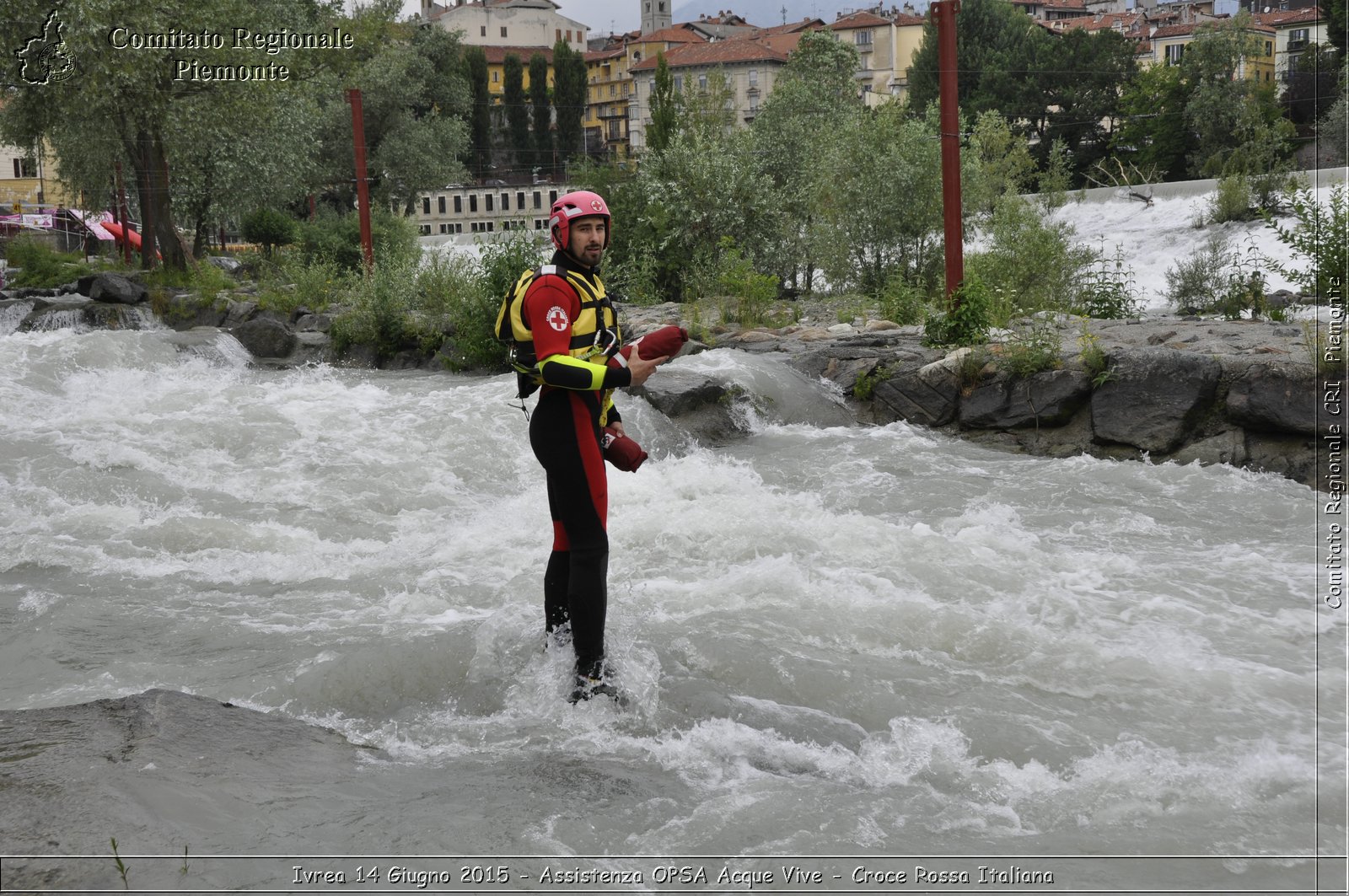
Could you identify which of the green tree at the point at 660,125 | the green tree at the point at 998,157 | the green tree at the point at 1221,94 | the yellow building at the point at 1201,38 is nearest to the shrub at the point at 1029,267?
the green tree at the point at 660,125

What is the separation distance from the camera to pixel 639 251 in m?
18.7

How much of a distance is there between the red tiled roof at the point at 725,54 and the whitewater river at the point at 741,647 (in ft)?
276

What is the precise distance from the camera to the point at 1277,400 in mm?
8664

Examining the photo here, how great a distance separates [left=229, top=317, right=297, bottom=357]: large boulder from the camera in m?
18.0

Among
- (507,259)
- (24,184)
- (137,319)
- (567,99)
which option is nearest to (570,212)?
(507,259)

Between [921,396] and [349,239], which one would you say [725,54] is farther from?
[921,396]


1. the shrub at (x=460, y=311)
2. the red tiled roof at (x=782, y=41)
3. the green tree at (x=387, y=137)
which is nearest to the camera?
the shrub at (x=460, y=311)

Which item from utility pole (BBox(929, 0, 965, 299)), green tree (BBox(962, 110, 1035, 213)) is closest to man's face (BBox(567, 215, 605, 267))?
utility pole (BBox(929, 0, 965, 299))

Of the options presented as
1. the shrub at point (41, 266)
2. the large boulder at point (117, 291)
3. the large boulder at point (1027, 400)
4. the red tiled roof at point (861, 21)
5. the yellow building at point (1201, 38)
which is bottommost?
the large boulder at point (1027, 400)

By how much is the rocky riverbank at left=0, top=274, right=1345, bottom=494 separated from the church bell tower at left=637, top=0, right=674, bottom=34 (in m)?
126

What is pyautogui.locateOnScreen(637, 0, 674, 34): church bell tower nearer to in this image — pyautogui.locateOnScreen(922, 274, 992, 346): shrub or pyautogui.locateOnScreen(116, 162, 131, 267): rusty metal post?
pyautogui.locateOnScreen(116, 162, 131, 267): rusty metal post

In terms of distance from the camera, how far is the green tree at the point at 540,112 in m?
83.4

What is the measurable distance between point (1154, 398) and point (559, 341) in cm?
658

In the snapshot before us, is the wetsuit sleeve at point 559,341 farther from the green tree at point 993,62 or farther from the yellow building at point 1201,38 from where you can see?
the green tree at point 993,62
